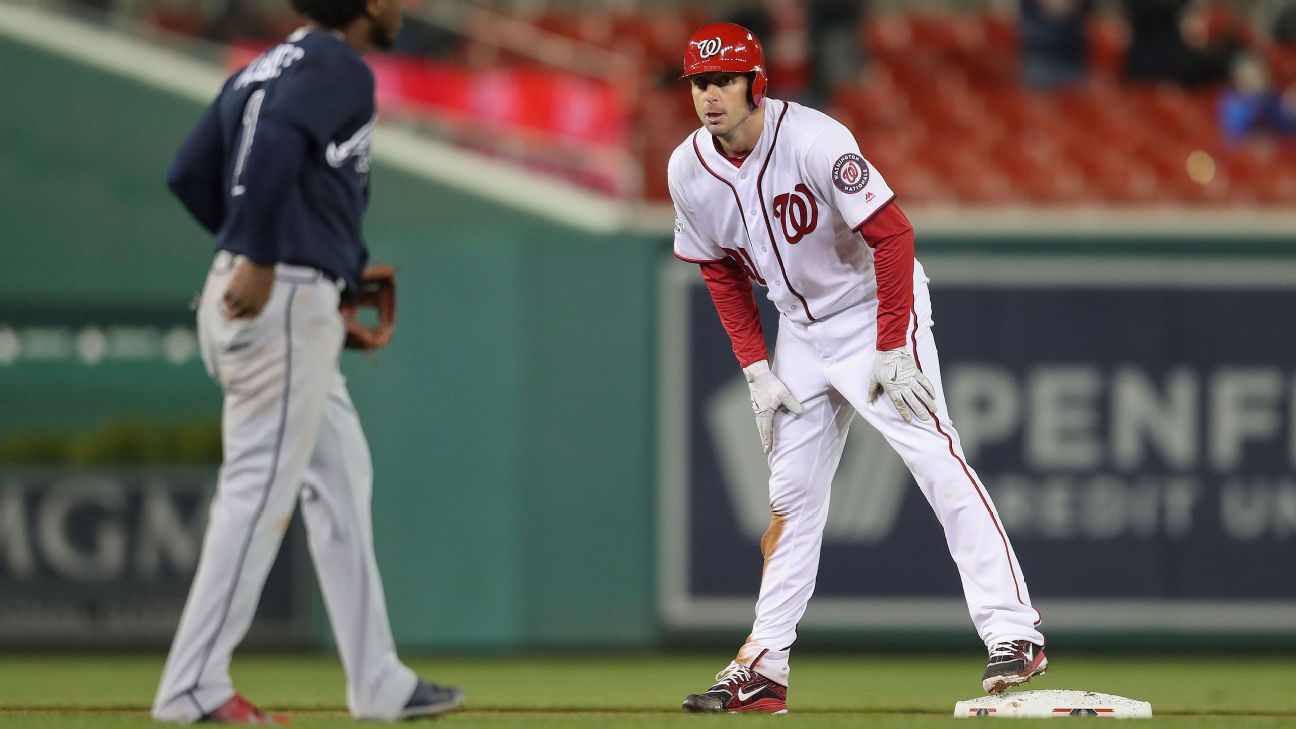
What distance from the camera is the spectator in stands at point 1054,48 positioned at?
474 inches

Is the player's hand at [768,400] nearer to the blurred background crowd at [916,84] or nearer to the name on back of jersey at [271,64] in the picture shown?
the name on back of jersey at [271,64]

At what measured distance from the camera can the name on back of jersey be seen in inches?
151

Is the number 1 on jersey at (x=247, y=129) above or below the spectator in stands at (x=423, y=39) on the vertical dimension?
below

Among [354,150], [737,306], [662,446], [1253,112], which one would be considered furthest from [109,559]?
[1253,112]

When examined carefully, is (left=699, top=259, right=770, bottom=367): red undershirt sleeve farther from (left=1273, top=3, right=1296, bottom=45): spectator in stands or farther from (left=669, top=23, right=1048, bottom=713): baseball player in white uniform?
(left=1273, top=3, right=1296, bottom=45): spectator in stands

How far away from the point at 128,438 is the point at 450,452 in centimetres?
171

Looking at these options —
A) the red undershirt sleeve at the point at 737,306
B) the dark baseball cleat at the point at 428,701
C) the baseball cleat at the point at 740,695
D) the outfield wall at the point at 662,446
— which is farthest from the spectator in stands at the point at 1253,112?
the dark baseball cleat at the point at 428,701

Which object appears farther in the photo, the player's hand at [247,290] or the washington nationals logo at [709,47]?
the washington nationals logo at [709,47]

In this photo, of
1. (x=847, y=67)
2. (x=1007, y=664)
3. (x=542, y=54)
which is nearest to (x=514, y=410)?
(x=1007, y=664)

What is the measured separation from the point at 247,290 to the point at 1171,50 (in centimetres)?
1008

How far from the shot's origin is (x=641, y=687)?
608cm

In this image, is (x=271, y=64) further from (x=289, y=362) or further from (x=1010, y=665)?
(x=1010, y=665)

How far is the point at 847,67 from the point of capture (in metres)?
12.8

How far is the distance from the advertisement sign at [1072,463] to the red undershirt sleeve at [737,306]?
243 centimetres
